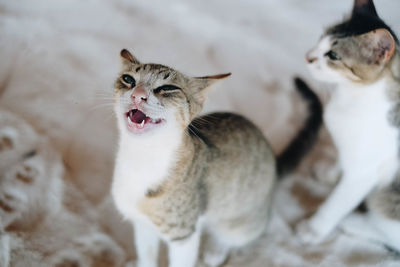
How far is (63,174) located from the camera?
1159 millimetres

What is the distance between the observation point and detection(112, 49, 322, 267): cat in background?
78 cm

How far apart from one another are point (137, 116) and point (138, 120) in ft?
0.03

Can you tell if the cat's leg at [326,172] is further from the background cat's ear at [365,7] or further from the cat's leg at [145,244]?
the cat's leg at [145,244]

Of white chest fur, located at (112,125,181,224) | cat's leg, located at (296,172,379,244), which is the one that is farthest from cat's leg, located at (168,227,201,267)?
cat's leg, located at (296,172,379,244)

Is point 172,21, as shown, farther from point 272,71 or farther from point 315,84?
point 315,84

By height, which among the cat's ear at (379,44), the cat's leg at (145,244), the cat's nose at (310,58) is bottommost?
the cat's leg at (145,244)

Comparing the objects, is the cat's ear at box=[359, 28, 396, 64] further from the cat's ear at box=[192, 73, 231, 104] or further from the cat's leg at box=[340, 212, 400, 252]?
the cat's leg at box=[340, 212, 400, 252]

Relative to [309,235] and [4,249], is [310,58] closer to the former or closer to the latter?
[309,235]

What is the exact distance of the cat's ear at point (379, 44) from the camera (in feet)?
2.87

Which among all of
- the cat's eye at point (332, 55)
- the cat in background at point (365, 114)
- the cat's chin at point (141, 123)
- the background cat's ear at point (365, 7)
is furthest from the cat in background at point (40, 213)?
the background cat's ear at point (365, 7)

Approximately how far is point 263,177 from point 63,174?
0.64 m

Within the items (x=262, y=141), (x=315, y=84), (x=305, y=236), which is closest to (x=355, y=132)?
(x=262, y=141)

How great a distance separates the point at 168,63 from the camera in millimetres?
1332

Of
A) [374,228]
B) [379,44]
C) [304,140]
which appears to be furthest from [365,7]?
[374,228]
